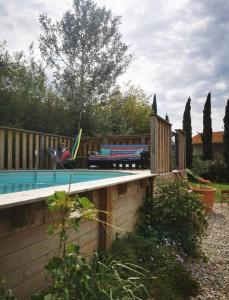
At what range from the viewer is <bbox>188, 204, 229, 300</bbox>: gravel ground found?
11.3 ft

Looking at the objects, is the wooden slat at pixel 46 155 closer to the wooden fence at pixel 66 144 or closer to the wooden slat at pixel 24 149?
the wooden fence at pixel 66 144

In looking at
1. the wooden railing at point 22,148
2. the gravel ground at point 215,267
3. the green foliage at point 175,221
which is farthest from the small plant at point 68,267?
the wooden railing at point 22,148

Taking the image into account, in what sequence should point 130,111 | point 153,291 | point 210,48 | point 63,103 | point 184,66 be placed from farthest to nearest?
1. point 130,111
2. point 63,103
3. point 184,66
4. point 210,48
5. point 153,291

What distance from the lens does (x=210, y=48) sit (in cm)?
882

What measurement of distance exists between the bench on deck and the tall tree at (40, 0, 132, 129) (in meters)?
4.83

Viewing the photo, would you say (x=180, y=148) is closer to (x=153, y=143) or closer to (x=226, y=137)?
(x=153, y=143)

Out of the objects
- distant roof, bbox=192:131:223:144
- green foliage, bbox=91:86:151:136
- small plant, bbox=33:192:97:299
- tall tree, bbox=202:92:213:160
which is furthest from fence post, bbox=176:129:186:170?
distant roof, bbox=192:131:223:144

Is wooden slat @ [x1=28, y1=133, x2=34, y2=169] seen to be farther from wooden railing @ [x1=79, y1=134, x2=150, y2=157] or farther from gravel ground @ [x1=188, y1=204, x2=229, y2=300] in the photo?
gravel ground @ [x1=188, y1=204, x2=229, y2=300]

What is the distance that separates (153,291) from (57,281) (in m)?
1.71

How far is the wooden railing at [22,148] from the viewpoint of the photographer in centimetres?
691

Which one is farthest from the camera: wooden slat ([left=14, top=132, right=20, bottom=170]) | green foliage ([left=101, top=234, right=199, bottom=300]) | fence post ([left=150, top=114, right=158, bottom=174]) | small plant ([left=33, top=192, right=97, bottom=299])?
wooden slat ([left=14, top=132, right=20, bottom=170])

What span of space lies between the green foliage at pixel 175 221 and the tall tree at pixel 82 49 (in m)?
8.75

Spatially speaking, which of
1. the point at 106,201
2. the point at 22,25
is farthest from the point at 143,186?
the point at 22,25

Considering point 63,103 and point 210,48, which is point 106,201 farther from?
point 63,103
